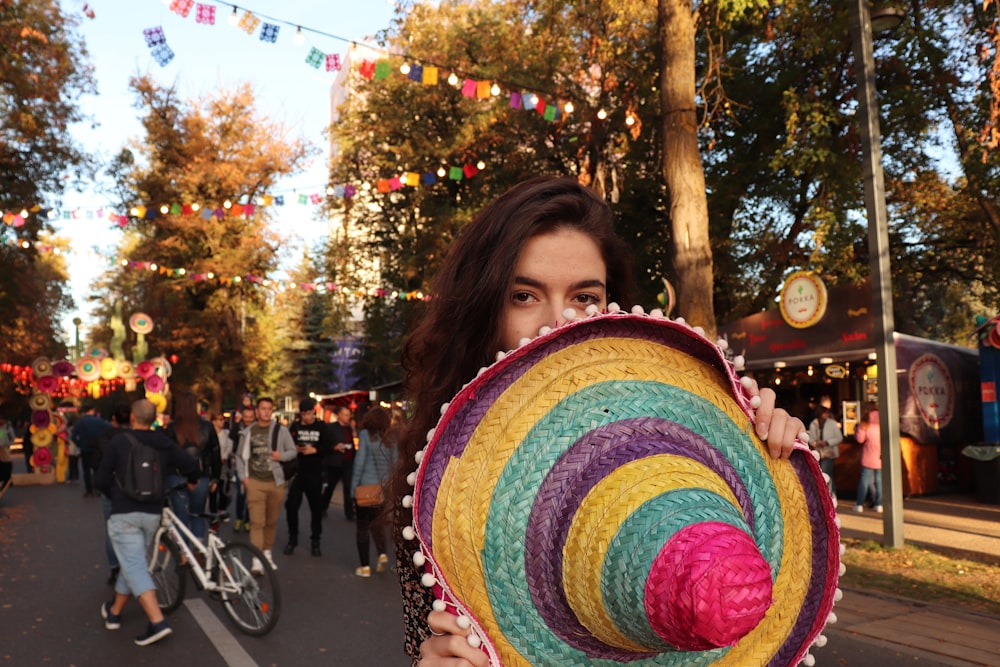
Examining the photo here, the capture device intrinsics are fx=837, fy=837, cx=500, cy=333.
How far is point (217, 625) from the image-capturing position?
788cm

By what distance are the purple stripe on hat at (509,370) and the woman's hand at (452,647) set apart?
0.12 meters

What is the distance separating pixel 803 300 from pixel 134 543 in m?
13.6

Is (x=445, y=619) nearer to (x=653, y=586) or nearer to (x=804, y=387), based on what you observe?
(x=653, y=586)

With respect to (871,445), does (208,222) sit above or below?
above

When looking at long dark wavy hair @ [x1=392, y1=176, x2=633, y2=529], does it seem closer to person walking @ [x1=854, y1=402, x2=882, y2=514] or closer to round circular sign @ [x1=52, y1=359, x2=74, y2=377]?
person walking @ [x1=854, y1=402, x2=882, y2=514]

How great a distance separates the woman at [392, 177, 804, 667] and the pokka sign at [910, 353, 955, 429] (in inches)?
680

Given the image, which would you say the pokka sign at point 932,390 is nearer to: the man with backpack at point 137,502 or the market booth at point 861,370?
the market booth at point 861,370

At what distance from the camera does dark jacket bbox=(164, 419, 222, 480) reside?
10.5m

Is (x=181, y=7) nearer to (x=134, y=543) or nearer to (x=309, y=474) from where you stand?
(x=309, y=474)

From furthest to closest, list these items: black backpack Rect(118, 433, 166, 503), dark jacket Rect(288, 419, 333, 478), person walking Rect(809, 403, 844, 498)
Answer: person walking Rect(809, 403, 844, 498), dark jacket Rect(288, 419, 333, 478), black backpack Rect(118, 433, 166, 503)

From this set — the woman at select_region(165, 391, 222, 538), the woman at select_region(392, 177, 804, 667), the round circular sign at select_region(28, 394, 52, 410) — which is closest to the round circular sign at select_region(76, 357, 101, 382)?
the round circular sign at select_region(28, 394, 52, 410)

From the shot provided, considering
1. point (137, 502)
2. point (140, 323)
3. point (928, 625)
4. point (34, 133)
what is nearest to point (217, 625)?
point (137, 502)

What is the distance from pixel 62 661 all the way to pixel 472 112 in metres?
19.5

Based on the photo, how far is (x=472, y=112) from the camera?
23.8 meters
